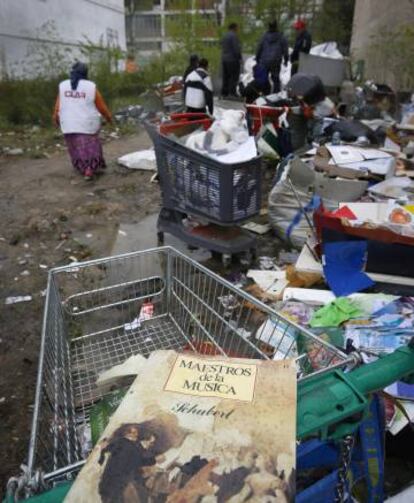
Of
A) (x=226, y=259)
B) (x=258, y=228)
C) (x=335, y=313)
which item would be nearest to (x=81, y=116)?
(x=258, y=228)

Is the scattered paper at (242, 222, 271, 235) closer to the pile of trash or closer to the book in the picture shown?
the pile of trash

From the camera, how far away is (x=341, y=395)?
0.80 metres

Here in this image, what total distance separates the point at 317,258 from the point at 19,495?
282 centimetres

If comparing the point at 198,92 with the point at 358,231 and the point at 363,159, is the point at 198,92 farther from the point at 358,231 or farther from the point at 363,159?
the point at 358,231

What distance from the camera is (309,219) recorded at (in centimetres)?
361

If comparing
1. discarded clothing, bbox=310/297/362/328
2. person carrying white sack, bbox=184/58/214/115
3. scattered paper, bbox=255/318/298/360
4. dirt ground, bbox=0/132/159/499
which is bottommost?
dirt ground, bbox=0/132/159/499

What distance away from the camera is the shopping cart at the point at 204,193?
3240mm

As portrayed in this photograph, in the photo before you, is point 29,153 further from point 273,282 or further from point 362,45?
point 362,45

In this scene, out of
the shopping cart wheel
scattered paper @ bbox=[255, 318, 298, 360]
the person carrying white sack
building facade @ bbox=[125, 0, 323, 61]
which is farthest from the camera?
building facade @ bbox=[125, 0, 323, 61]

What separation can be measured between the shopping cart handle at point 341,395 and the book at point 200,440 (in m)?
0.03

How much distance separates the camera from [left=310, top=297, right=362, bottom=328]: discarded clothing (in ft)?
8.61

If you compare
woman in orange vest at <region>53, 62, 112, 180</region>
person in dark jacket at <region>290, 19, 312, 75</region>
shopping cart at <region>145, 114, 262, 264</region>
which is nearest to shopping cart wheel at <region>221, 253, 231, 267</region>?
shopping cart at <region>145, 114, 262, 264</region>

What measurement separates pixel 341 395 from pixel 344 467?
0.26m

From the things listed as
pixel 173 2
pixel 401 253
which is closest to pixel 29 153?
pixel 401 253
